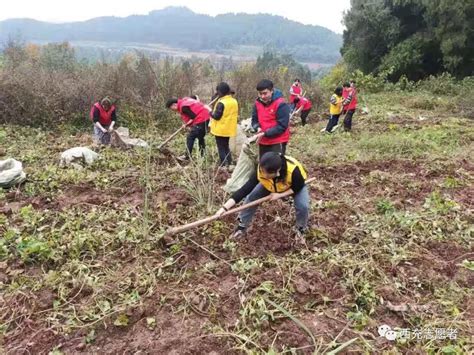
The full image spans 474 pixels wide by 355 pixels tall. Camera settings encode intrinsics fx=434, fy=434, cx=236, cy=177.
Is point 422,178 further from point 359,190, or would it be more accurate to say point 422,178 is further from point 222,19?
point 222,19

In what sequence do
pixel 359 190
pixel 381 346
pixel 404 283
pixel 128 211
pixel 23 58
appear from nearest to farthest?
pixel 381 346 < pixel 404 283 < pixel 128 211 < pixel 359 190 < pixel 23 58

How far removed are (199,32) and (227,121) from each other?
165043 millimetres

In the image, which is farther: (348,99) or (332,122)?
(332,122)

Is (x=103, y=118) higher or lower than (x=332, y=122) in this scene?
higher

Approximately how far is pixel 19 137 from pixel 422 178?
6842mm

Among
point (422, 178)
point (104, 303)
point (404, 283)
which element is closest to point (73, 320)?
point (104, 303)

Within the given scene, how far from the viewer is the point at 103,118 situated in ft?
21.7

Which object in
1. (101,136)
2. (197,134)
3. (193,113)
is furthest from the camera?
(101,136)

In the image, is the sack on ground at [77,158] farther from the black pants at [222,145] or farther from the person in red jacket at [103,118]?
the black pants at [222,145]

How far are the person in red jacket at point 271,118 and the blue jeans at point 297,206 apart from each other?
1.02m

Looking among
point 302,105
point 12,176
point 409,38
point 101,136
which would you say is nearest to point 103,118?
point 101,136

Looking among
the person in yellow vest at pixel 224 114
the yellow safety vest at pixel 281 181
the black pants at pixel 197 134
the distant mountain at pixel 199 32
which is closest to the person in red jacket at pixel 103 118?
the black pants at pixel 197 134

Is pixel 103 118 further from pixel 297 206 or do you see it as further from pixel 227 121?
pixel 297 206

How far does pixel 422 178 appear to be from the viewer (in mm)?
5406
